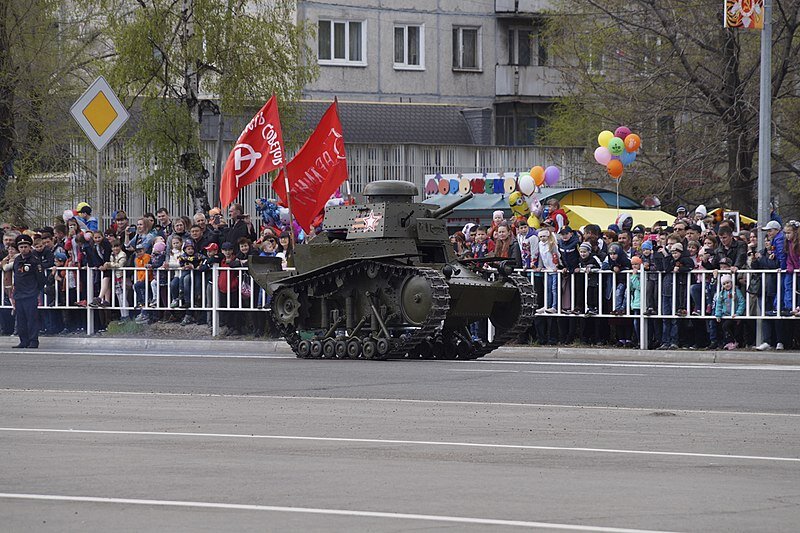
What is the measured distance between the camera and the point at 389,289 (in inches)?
827

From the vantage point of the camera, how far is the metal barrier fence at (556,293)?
71.5 ft

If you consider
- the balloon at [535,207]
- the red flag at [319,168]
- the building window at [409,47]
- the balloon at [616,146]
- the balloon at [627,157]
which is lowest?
the balloon at [535,207]

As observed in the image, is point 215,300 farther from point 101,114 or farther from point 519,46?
point 519,46

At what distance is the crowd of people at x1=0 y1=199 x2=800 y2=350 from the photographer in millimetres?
22016

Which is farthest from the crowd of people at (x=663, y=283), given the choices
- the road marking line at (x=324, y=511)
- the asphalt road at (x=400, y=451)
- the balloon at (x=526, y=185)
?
the road marking line at (x=324, y=511)

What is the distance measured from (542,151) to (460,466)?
34.4m

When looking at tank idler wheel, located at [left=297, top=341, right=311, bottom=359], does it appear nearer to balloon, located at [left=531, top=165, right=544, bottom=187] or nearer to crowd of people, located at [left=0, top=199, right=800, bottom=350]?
crowd of people, located at [left=0, top=199, right=800, bottom=350]

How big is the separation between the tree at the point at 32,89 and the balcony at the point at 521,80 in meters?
21.0

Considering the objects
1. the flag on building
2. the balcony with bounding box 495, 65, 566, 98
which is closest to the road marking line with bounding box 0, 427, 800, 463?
the flag on building

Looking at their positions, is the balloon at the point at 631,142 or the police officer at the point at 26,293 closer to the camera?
the police officer at the point at 26,293

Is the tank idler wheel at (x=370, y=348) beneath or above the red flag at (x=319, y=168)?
beneath

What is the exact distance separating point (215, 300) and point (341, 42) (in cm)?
2660

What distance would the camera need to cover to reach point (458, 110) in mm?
50375

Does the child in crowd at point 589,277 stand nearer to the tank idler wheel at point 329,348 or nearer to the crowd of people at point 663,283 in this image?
the crowd of people at point 663,283
